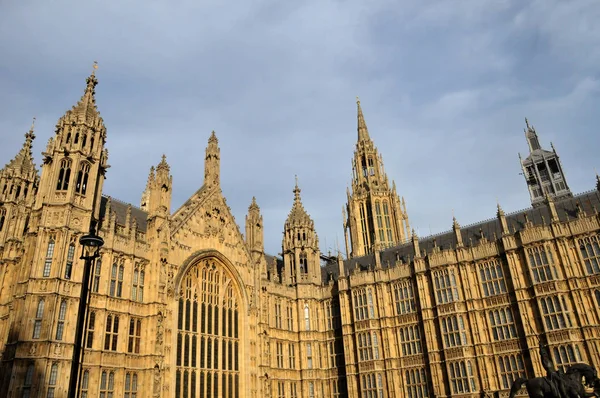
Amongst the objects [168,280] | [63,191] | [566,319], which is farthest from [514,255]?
[63,191]

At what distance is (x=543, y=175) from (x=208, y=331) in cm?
5201

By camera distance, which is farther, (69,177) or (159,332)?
(159,332)

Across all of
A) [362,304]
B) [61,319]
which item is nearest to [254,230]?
[362,304]

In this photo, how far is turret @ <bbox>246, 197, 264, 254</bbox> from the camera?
4741 centimetres

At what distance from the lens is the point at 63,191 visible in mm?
33062

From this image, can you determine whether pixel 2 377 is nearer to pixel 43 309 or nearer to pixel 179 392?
pixel 43 309

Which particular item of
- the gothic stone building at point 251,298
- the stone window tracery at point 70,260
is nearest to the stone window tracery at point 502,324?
the gothic stone building at point 251,298

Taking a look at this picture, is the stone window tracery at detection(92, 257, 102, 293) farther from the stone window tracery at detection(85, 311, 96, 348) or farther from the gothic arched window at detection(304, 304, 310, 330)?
the gothic arched window at detection(304, 304, 310, 330)

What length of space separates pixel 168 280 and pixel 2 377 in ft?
40.1

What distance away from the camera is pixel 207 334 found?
129 ft

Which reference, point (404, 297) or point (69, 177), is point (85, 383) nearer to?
point (69, 177)

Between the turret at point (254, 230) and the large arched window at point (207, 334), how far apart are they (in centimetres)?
494

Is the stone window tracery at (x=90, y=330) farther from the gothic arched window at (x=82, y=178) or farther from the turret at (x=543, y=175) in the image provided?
the turret at (x=543, y=175)

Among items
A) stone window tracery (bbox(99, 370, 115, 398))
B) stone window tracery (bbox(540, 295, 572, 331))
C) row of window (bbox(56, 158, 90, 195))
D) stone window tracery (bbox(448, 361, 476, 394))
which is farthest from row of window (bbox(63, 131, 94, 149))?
stone window tracery (bbox(540, 295, 572, 331))
